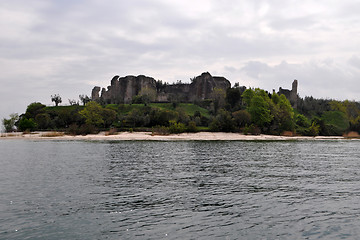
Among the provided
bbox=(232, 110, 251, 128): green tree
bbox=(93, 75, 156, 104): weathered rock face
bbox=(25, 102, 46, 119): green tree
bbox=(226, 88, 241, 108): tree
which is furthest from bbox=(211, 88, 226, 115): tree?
bbox=(25, 102, 46, 119): green tree

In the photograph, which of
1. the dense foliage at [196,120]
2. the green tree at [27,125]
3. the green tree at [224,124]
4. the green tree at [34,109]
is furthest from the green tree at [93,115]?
the green tree at [224,124]

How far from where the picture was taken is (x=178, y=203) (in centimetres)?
1841

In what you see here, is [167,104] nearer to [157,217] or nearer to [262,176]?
[262,176]

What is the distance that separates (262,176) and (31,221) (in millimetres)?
18990

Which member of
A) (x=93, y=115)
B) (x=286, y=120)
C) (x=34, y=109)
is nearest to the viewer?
(x=286, y=120)

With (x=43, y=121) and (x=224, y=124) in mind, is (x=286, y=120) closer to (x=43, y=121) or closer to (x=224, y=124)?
(x=224, y=124)

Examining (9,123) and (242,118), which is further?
(9,123)

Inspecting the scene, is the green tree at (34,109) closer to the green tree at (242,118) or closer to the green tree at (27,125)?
the green tree at (27,125)

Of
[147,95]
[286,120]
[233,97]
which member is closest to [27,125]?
[147,95]

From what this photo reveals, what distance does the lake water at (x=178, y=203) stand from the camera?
13.8 m

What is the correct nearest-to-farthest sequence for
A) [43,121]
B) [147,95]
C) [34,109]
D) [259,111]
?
1. [259,111]
2. [43,121]
3. [34,109]
4. [147,95]

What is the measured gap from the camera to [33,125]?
4299 inches

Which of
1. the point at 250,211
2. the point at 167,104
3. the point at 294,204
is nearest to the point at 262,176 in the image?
the point at 294,204

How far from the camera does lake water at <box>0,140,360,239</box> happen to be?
45.3 ft
